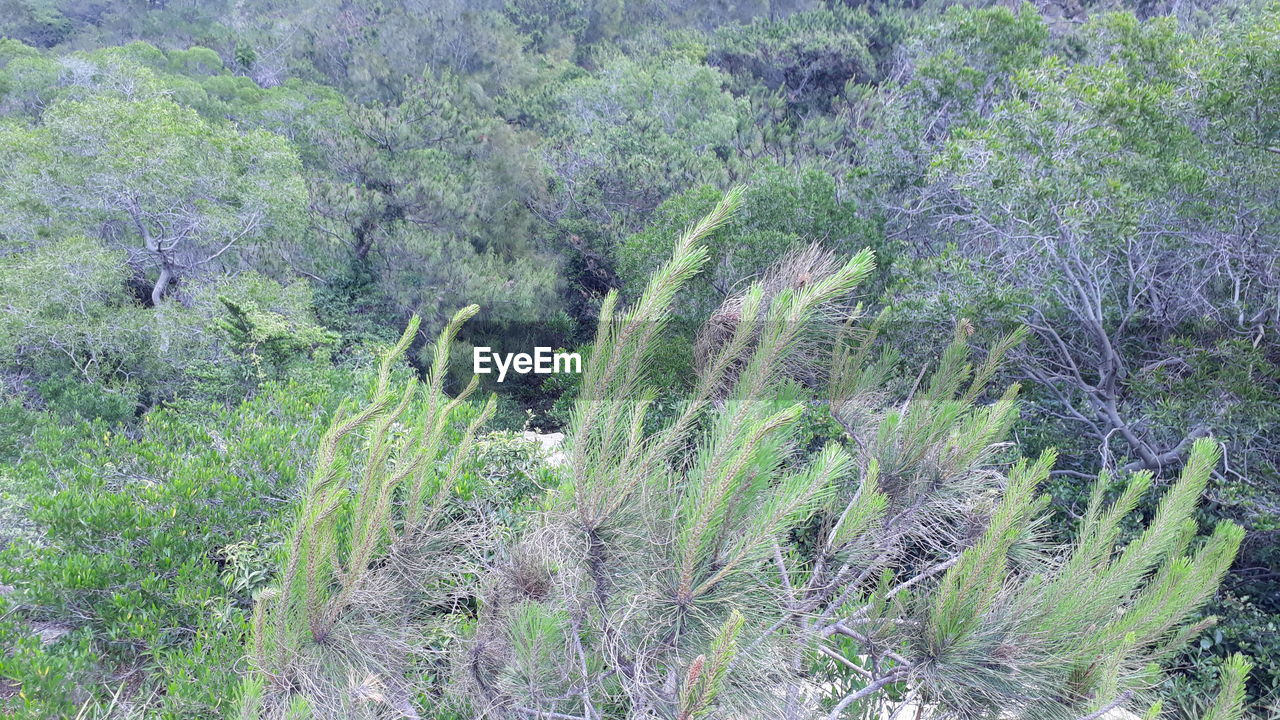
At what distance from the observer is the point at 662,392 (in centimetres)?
584

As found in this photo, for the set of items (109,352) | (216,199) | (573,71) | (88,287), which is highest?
(573,71)

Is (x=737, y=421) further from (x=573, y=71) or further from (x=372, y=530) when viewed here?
(x=573, y=71)

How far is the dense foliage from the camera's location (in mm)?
1807

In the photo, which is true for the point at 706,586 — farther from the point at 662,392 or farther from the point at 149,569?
the point at 662,392

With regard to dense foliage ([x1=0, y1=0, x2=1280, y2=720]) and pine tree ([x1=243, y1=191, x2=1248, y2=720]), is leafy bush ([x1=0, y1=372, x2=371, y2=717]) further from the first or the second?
pine tree ([x1=243, y1=191, x2=1248, y2=720])

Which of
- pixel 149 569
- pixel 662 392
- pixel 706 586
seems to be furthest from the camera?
pixel 662 392

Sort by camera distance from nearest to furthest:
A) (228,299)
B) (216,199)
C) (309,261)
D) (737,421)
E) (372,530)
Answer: (737,421)
(372,530)
(228,299)
(216,199)
(309,261)

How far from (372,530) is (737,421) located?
1.00 metres

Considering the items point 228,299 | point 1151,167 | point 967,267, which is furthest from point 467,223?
point 1151,167

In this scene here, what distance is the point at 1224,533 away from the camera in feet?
6.73

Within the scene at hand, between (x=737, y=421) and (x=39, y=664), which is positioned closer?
(x=737, y=421)

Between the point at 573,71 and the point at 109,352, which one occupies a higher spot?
the point at 573,71

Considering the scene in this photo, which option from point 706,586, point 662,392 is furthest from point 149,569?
point 662,392

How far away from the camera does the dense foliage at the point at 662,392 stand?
1.81 m
